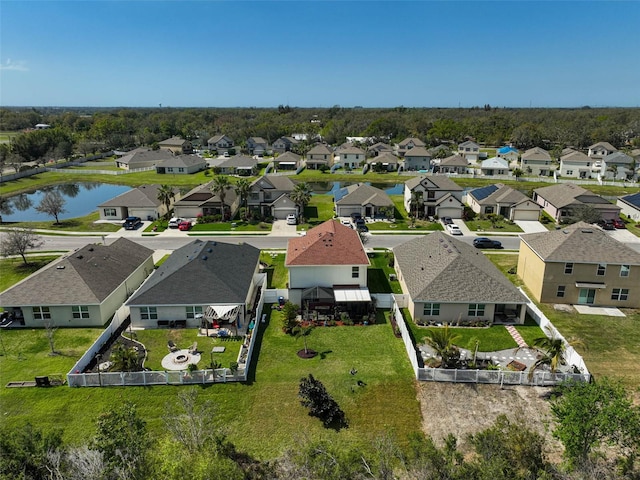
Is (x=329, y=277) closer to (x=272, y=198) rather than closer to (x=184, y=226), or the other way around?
(x=184, y=226)

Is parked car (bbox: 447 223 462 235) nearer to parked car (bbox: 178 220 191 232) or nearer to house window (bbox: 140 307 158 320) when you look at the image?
parked car (bbox: 178 220 191 232)

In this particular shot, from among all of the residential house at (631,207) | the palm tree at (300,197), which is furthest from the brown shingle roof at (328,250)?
the residential house at (631,207)

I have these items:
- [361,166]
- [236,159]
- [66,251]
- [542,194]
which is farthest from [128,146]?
[542,194]

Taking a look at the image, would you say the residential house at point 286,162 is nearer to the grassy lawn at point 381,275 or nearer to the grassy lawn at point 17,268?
the grassy lawn at point 381,275

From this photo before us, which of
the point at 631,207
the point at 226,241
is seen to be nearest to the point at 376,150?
the point at 631,207

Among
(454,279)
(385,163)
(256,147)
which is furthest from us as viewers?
(256,147)
